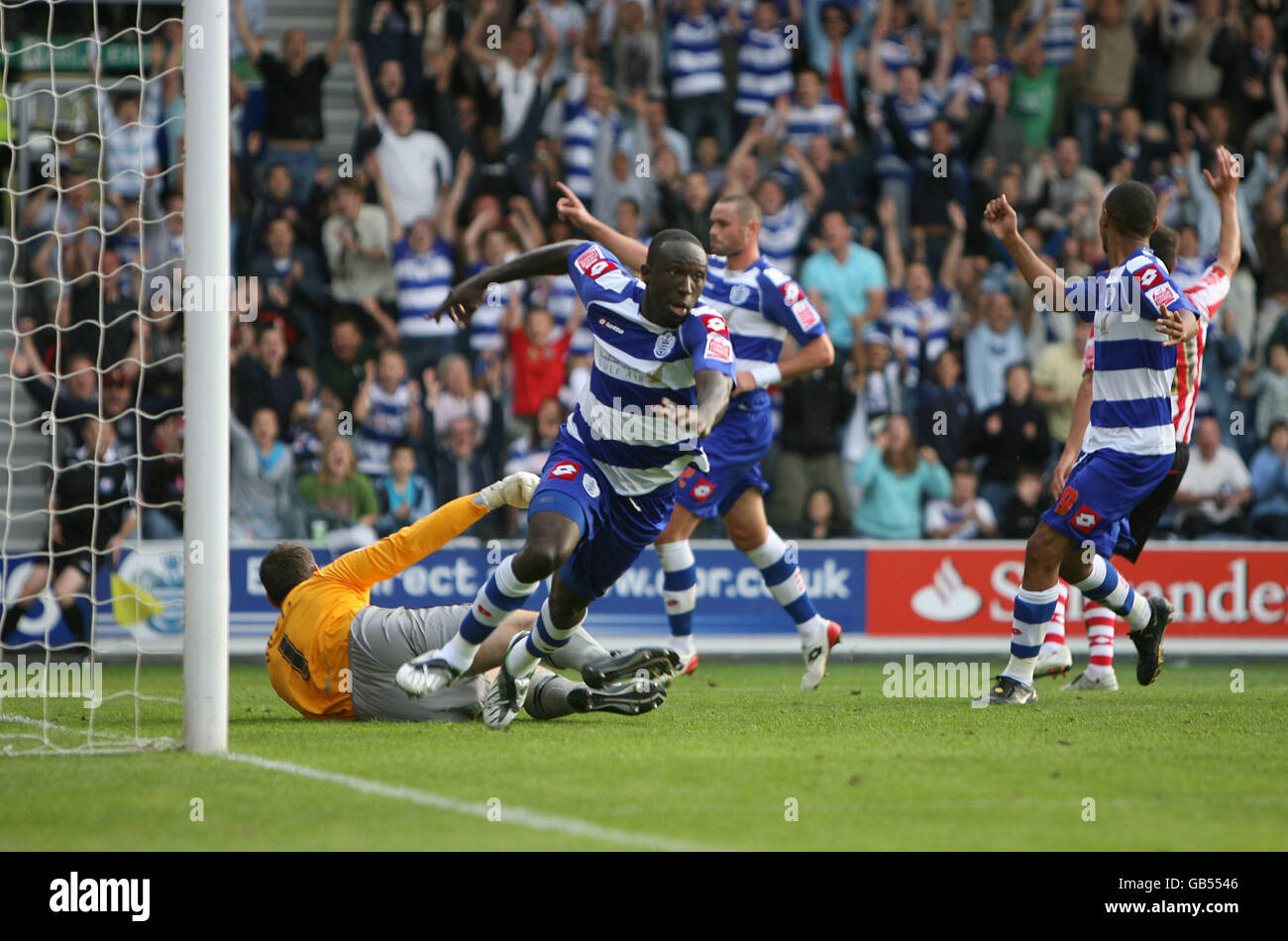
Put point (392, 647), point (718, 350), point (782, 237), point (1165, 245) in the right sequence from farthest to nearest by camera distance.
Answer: point (782, 237)
point (1165, 245)
point (392, 647)
point (718, 350)

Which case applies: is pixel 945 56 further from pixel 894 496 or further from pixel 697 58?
pixel 894 496

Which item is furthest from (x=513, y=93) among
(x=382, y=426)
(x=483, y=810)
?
(x=483, y=810)

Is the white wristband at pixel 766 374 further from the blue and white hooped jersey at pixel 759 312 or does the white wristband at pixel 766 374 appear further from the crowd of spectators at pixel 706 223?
the crowd of spectators at pixel 706 223

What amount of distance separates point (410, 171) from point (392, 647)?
8153 millimetres

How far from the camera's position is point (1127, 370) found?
7734mm

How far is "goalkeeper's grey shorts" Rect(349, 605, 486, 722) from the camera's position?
698 centimetres

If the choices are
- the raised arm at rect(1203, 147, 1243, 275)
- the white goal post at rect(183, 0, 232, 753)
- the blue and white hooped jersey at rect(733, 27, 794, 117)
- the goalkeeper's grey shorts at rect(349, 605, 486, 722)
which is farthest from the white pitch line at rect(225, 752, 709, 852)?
the blue and white hooped jersey at rect(733, 27, 794, 117)

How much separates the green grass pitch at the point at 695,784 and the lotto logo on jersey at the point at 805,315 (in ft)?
7.85

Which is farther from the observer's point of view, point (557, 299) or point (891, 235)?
point (891, 235)

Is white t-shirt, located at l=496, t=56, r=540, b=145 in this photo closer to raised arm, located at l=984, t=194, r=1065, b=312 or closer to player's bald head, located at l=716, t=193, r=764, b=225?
player's bald head, located at l=716, t=193, r=764, b=225

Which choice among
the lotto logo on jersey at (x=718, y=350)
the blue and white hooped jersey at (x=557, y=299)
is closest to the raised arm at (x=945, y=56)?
the blue and white hooped jersey at (x=557, y=299)

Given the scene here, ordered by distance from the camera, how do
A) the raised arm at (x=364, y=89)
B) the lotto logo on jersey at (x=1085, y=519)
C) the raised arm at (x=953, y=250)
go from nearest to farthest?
the lotto logo on jersey at (x=1085, y=519)
the raised arm at (x=364, y=89)
the raised arm at (x=953, y=250)

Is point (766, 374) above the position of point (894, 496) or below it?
above

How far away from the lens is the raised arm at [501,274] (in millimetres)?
7211
